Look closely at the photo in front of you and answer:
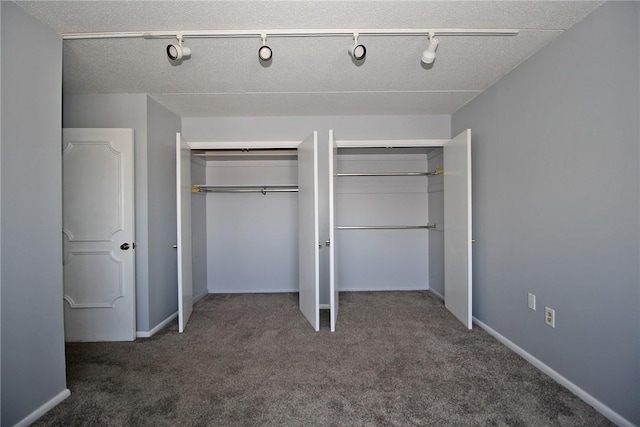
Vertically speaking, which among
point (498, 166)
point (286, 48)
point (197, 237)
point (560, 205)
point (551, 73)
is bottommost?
point (197, 237)

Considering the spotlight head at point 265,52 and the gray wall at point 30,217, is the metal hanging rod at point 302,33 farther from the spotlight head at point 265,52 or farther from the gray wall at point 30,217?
the gray wall at point 30,217

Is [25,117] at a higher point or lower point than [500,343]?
higher

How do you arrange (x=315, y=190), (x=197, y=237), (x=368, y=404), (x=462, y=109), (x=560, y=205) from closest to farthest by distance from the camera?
(x=368, y=404)
(x=560, y=205)
(x=315, y=190)
(x=462, y=109)
(x=197, y=237)

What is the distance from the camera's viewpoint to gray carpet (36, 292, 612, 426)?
1803 millimetres

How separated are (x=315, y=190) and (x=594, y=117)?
1.97 metres

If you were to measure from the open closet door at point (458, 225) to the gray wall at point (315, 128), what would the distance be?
16.1 inches

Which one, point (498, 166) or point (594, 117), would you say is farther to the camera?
point (498, 166)

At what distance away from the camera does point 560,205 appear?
2.07m

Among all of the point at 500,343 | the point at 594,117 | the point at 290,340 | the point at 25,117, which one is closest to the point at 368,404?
the point at 290,340

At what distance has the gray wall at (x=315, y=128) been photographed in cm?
371

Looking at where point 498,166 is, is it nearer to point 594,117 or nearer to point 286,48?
point 594,117

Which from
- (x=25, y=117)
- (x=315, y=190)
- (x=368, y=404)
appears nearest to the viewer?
(x=25, y=117)

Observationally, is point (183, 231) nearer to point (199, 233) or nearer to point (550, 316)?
point (199, 233)

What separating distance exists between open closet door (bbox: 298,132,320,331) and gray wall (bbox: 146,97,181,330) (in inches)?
53.5
